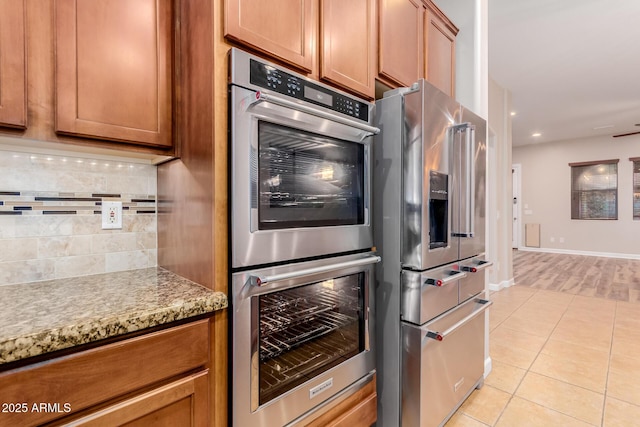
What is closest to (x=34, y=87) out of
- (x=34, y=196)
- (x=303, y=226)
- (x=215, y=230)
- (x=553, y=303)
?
(x=34, y=196)

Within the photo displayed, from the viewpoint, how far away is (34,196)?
1234 mm

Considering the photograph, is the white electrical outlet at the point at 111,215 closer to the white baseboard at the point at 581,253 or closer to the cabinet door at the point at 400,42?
the cabinet door at the point at 400,42

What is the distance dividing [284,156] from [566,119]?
7032 millimetres

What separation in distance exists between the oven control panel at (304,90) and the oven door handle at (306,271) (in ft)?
2.12

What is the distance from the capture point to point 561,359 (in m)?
2.49

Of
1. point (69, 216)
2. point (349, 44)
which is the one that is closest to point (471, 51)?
point (349, 44)

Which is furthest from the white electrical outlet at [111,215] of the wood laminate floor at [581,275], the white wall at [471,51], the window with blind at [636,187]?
the window with blind at [636,187]

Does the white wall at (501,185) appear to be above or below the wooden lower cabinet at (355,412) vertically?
above

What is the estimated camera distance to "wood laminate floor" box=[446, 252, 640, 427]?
6.07 feet

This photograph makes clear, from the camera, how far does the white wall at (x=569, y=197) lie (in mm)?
6891

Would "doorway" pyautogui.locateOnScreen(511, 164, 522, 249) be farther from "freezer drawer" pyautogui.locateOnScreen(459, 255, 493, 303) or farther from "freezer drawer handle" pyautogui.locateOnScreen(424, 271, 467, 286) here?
"freezer drawer handle" pyautogui.locateOnScreen(424, 271, 467, 286)

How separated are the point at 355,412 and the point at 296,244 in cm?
86

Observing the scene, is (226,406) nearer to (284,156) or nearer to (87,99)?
(284,156)

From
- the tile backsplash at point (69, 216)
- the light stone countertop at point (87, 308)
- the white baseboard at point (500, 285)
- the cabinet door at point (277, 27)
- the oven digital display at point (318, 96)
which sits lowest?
the white baseboard at point (500, 285)
